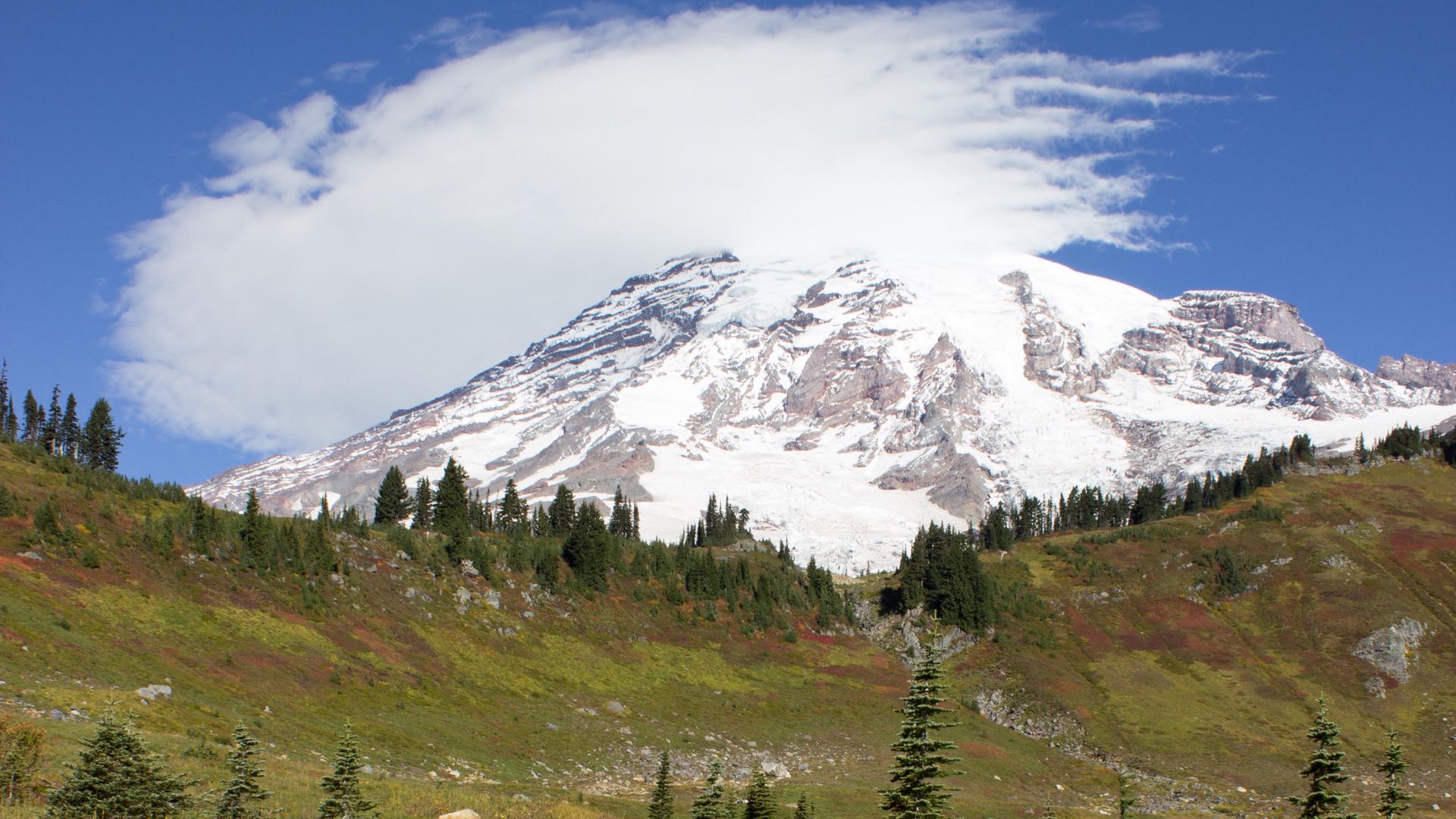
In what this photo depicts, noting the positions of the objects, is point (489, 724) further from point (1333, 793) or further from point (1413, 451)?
point (1413, 451)

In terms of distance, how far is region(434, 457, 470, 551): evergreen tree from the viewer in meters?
103

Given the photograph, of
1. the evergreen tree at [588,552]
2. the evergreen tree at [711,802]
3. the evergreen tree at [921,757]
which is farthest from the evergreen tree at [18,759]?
the evergreen tree at [588,552]

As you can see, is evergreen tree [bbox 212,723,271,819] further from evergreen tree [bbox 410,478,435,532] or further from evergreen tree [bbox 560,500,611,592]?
evergreen tree [bbox 410,478,435,532]

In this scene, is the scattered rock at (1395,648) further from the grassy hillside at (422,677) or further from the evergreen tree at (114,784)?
the evergreen tree at (114,784)

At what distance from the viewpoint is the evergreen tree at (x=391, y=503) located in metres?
127

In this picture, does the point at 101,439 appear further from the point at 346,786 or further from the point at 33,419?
the point at 346,786

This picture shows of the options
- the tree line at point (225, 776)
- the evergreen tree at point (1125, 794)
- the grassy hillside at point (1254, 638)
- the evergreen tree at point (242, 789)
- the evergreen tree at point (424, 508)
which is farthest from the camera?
the evergreen tree at point (424, 508)

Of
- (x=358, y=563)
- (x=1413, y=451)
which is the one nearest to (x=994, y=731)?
(x=358, y=563)

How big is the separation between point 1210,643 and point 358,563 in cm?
9695

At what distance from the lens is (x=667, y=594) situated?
388ft

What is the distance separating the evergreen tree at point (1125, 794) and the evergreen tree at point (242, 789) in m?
40.5

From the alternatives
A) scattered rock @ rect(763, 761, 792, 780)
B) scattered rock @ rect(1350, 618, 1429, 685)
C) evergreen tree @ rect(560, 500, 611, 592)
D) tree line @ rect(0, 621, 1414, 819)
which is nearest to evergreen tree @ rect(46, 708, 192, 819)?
tree line @ rect(0, 621, 1414, 819)

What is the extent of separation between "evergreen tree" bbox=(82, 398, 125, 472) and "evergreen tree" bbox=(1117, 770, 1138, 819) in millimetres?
131496

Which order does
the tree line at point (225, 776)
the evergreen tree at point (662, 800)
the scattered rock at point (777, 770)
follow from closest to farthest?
the tree line at point (225, 776)
the evergreen tree at point (662, 800)
the scattered rock at point (777, 770)
